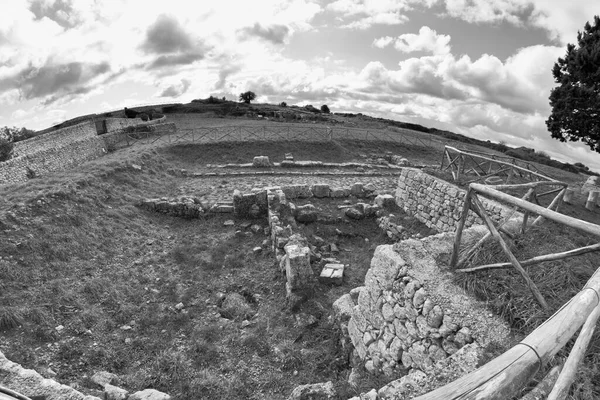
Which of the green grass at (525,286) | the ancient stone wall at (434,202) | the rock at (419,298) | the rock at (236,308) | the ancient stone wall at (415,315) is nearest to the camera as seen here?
the green grass at (525,286)

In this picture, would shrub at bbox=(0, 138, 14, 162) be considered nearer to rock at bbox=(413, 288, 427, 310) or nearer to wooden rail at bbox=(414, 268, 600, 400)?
rock at bbox=(413, 288, 427, 310)

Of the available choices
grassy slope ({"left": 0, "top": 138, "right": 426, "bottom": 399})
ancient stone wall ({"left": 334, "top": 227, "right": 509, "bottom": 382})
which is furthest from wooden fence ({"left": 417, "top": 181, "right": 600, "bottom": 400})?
grassy slope ({"left": 0, "top": 138, "right": 426, "bottom": 399})

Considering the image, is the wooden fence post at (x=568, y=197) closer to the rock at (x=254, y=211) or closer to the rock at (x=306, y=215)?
the rock at (x=306, y=215)

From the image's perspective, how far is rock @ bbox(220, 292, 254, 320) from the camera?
27.3 feet

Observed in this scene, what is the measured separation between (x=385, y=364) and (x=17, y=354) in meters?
6.76

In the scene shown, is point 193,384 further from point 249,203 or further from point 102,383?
point 249,203

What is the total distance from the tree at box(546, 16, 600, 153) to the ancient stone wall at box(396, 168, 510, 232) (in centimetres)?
1764

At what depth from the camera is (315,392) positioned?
17.0 feet

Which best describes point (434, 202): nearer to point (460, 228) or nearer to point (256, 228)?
point (256, 228)

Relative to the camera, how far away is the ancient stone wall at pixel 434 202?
1134 centimetres

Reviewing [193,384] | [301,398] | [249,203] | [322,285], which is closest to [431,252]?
[301,398]

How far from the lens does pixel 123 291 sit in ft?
29.4

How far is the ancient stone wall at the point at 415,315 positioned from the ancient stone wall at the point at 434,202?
5543 millimetres

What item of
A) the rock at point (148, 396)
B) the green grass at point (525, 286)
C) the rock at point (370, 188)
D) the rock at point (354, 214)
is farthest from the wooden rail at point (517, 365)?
the rock at point (370, 188)
